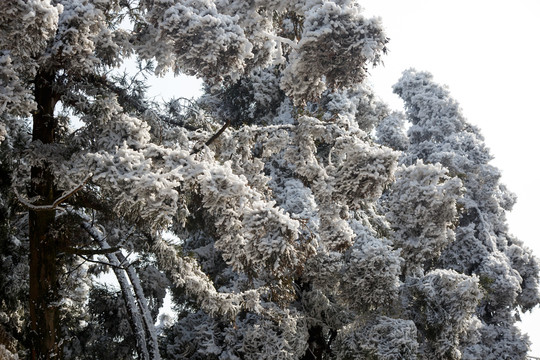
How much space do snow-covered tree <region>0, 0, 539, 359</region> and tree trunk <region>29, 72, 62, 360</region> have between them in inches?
0.7

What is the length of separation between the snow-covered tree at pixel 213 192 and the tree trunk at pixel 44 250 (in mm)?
19

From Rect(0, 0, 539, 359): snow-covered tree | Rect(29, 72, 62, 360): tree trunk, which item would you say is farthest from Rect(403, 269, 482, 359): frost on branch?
Rect(29, 72, 62, 360): tree trunk

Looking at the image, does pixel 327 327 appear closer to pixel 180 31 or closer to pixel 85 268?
pixel 85 268

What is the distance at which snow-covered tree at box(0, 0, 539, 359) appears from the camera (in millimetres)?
5016

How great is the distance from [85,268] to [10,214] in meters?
4.22

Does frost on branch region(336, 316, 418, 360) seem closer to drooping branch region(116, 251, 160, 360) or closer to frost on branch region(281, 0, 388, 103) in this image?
drooping branch region(116, 251, 160, 360)

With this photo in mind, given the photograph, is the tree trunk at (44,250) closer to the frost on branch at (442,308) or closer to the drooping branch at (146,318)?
the drooping branch at (146,318)

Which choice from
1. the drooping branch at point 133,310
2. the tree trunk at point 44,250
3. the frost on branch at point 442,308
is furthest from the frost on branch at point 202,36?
the frost on branch at point 442,308

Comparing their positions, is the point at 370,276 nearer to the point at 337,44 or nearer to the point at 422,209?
the point at 422,209

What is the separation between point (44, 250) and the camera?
6.17 metres

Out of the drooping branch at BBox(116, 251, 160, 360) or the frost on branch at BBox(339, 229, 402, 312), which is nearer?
the drooping branch at BBox(116, 251, 160, 360)

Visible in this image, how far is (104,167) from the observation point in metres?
4.70

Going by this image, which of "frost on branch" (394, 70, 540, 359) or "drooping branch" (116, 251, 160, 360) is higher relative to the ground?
"frost on branch" (394, 70, 540, 359)

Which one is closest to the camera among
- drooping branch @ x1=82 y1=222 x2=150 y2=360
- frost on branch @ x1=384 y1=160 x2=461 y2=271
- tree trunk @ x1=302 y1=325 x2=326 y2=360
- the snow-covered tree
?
the snow-covered tree
